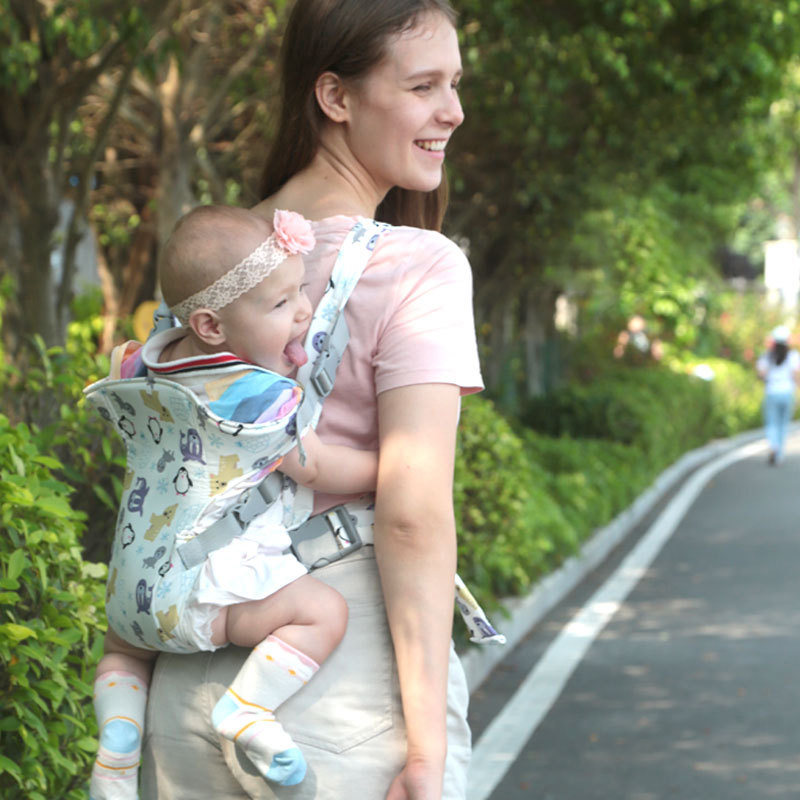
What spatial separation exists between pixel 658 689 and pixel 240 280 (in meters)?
5.47

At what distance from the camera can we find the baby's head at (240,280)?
→ 5.93 feet

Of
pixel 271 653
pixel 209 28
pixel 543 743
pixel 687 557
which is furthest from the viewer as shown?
pixel 209 28

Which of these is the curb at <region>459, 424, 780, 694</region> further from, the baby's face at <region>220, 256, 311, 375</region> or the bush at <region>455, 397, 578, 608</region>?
the baby's face at <region>220, 256, 311, 375</region>

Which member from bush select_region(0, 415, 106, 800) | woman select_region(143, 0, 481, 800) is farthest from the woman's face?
bush select_region(0, 415, 106, 800)

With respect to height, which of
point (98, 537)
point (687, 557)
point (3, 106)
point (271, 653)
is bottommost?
point (687, 557)

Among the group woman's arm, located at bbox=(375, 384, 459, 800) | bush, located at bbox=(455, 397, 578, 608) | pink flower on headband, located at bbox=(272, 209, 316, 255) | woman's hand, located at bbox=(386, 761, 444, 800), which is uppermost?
pink flower on headband, located at bbox=(272, 209, 316, 255)

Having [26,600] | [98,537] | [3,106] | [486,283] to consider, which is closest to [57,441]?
[98,537]

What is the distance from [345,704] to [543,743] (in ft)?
14.0

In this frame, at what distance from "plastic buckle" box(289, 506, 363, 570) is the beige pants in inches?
0.6

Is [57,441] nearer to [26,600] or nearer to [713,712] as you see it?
[26,600]

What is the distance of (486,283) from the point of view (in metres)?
18.1

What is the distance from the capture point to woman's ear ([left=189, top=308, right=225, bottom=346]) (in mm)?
1816

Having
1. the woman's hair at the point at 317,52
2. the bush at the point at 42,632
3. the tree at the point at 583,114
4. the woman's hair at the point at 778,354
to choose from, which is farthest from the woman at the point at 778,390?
the woman's hair at the point at 317,52

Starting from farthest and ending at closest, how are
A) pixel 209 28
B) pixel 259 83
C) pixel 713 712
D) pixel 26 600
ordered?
pixel 259 83 < pixel 209 28 < pixel 713 712 < pixel 26 600
